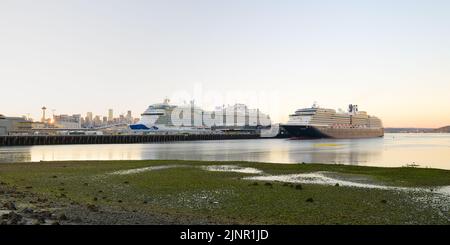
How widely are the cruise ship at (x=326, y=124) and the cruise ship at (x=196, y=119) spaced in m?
35.2

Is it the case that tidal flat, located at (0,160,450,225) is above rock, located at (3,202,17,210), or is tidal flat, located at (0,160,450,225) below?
below

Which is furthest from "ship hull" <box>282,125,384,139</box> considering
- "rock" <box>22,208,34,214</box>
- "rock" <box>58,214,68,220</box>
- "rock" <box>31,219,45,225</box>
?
"rock" <box>31,219,45,225</box>

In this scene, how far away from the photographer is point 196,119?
516 feet

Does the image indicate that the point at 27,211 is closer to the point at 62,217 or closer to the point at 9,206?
the point at 9,206

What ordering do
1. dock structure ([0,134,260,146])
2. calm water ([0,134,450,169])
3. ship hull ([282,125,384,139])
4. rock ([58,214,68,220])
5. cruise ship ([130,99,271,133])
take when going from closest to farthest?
rock ([58,214,68,220])
calm water ([0,134,450,169])
dock structure ([0,134,260,146])
ship hull ([282,125,384,139])
cruise ship ([130,99,271,133])

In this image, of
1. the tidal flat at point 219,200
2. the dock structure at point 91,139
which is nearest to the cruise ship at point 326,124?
the dock structure at point 91,139

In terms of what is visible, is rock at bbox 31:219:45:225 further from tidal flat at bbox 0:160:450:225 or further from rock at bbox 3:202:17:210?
rock at bbox 3:202:17:210

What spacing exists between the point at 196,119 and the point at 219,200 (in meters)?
143

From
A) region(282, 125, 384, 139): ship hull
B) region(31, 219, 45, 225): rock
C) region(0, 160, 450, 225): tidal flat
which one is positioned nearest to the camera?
region(31, 219, 45, 225): rock

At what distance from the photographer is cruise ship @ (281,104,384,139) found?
124125 mm

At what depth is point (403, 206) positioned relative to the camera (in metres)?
Result: 13.7

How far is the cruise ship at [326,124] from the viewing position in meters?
124

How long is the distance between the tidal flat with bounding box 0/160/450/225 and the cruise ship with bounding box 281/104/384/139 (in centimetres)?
10124
